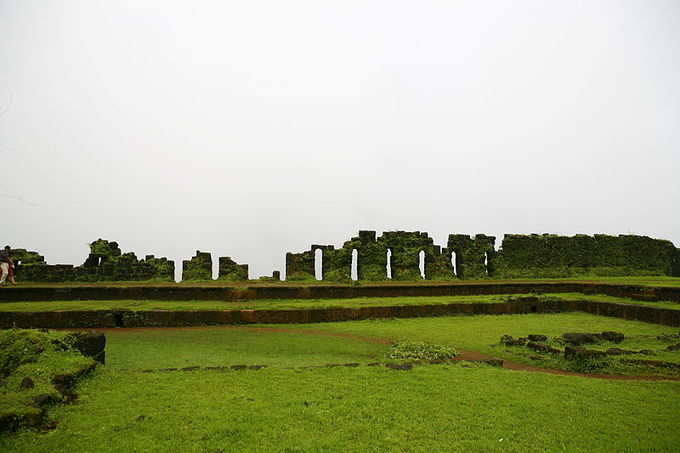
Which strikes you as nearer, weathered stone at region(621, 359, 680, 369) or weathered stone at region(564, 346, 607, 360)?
weathered stone at region(621, 359, 680, 369)

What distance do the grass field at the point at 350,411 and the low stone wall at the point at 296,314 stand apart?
3715mm

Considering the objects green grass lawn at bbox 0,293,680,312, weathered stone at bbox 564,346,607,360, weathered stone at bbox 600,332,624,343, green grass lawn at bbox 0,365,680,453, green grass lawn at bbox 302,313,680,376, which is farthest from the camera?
green grass lawn at bbox 0,293,680,312

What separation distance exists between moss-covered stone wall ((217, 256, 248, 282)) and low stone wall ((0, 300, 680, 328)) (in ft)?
19.4

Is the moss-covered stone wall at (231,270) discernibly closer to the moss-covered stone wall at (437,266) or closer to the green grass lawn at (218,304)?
the green grass lawn at (218,304)

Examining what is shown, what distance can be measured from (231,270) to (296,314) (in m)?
6.42

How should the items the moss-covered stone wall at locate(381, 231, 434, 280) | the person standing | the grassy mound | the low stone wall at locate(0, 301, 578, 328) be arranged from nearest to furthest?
the grassy mound → the low stone wall at locate(0, 301, 578, 328) → the person standing → the moss-covered stone wall at locate(381, 231, 434, 280)

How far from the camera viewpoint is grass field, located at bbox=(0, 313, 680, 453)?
3221 millimetres

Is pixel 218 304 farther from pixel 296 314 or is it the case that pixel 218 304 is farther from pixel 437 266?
pixel 437 266

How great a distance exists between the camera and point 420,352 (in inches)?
256

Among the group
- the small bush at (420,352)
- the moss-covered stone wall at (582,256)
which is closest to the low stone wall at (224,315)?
the small bush at (420,352)

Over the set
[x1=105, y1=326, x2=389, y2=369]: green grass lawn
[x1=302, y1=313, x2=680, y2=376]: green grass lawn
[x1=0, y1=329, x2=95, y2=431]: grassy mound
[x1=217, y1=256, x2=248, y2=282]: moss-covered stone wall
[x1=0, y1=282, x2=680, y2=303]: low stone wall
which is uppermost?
[x1=217, y1=256, x2=248, y2=282]: moss-covered stone wall

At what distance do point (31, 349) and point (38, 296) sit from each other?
848 centimetres

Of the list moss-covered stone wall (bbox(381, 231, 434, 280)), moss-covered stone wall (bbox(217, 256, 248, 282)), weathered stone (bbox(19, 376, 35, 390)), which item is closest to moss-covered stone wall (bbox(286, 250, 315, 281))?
moss-covered stone wall (bbox(217, 256, 248, 282))

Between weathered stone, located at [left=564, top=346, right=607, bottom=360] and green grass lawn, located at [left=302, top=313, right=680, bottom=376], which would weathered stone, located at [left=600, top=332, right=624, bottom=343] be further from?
weathered stone, located at [left=564, top=346, right=607, bottom=360]
